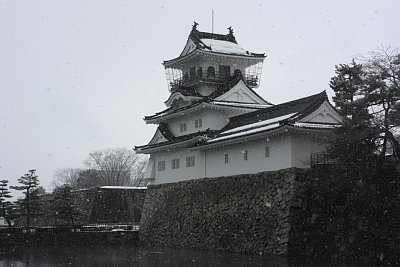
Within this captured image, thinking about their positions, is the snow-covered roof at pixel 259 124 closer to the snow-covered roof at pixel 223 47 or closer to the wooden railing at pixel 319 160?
the wooden railing at pixel 319 160

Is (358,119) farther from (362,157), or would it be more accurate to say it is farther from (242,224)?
(242,224)

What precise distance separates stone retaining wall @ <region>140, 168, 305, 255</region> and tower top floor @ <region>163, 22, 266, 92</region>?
6061mm

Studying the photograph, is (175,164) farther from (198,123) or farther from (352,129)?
(352,129)

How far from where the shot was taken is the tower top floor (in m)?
28.1

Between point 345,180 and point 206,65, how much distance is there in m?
13.6

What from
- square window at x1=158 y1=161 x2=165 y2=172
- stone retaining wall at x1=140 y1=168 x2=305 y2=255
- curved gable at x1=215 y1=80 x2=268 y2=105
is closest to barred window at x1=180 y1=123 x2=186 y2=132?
square window at x1=158 y1=161 x2=165 y2=172

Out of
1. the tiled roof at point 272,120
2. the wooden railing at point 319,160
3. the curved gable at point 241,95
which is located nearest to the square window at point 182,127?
the curved gable at point 241,95

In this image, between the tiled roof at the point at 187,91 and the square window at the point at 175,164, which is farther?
the tiled roof at the point at 187,91

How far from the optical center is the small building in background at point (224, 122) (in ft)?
65.9

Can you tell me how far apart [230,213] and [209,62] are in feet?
33.2

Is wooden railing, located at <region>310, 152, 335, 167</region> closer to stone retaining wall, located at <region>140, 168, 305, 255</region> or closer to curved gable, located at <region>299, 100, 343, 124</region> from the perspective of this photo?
stone retaining wall, located at <region>140, 168, 305, 255</region>

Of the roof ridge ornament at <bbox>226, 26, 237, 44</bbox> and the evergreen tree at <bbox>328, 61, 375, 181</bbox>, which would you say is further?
the roof ridge ornament at <bbox>226, 26, 237, 44</bbox>

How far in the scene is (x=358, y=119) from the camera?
1712 centimetres

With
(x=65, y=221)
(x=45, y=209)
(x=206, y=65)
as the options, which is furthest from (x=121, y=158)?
(x=206, y=65)
